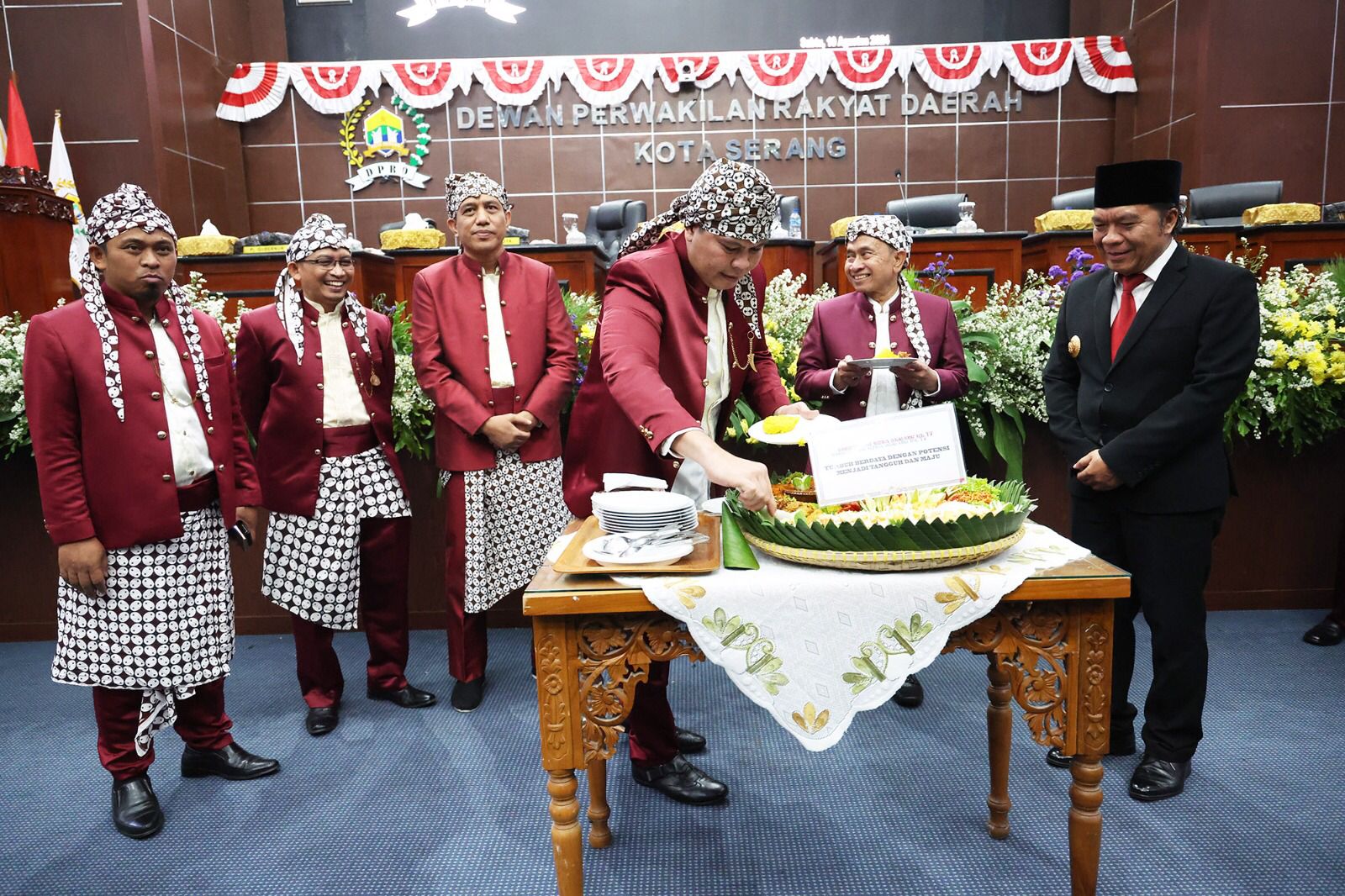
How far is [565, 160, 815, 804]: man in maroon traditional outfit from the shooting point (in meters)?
1.66

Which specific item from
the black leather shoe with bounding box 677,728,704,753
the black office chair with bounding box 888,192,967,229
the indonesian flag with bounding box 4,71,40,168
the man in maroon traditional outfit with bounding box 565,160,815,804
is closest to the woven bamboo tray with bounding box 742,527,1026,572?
the man in maroon traditional outfit with bounding box 565,160,815,804

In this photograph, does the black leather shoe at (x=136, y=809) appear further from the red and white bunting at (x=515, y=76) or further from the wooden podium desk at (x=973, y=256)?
the red and white bunting at (x=515, y=76)

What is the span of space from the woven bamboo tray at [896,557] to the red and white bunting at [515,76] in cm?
840

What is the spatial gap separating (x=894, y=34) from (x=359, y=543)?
8.38m

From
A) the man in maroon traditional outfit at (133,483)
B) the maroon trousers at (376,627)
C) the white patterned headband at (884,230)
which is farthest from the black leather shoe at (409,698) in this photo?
the white patterned headband at (884,230)

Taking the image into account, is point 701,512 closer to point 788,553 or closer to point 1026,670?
point 788,553

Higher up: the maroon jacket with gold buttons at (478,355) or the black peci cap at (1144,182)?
the black peci cap at (1144,182)

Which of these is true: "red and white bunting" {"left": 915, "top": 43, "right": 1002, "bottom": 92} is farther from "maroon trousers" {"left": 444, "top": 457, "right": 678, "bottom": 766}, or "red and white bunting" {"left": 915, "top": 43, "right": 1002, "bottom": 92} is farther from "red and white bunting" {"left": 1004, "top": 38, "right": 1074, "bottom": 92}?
"maroon trousers" {"left": 444, "top": 457, "right": 678, "bottom": 766}

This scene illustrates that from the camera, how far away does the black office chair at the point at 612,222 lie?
7.30 metres

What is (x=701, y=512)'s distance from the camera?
1.96 meters

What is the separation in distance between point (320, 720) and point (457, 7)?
8.27 metres

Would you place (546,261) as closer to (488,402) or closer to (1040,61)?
(488,402)

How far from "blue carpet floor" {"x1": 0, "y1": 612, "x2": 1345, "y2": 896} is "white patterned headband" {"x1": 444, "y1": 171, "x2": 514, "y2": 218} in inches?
70.8

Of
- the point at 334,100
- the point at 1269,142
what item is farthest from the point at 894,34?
the point at 334,100
